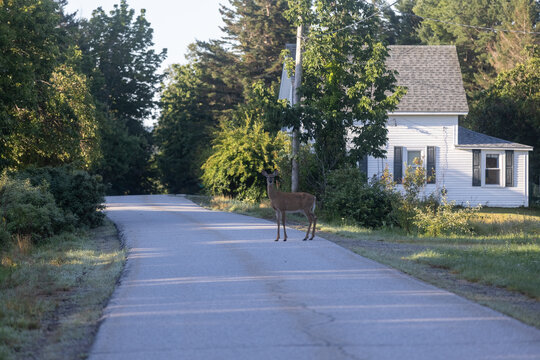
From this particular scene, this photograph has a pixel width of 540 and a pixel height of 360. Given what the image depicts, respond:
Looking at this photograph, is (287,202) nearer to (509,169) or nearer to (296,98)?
(296,98)

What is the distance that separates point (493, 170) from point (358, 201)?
51.5ft

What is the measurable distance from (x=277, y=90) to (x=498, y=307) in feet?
139

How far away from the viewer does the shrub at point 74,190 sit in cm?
2173

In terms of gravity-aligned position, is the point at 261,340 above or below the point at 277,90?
below

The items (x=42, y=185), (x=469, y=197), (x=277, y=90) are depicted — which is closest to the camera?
(x=42, y=185)

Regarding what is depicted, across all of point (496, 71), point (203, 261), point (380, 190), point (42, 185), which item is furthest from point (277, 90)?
point (203, 261)

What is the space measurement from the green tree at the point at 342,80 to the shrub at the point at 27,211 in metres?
9.15

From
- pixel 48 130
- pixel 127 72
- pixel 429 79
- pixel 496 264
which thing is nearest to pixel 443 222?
pixel 496 264

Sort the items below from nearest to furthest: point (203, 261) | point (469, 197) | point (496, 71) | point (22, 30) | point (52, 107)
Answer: point (203, 261), point (22, 30), point (52, 107), point (469, 197), point (496, 71)

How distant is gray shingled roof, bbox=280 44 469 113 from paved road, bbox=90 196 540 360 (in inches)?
898

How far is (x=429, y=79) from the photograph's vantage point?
122ft

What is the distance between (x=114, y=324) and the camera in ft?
26.2

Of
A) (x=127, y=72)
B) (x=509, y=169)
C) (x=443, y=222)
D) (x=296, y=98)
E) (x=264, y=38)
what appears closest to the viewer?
(x=443, y=222)

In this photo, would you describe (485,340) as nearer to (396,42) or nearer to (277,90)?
(277,90)
